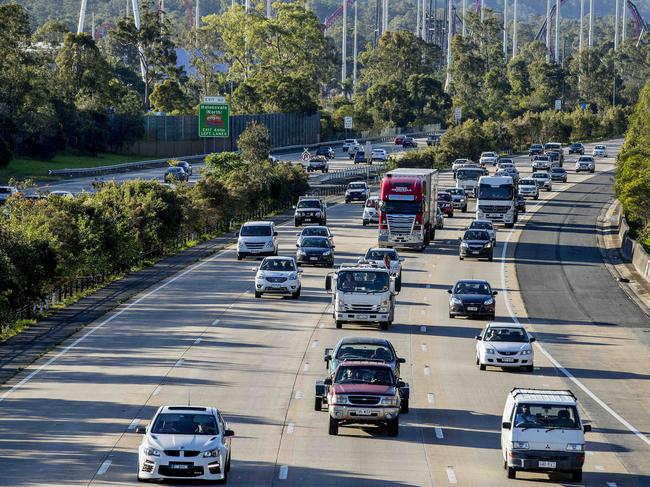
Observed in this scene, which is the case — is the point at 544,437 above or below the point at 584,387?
above

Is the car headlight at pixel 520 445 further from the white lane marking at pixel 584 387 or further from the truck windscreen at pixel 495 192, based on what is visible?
the truck windscreen at pixel 495 192

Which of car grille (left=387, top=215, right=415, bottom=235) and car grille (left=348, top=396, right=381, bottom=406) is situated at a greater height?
car grille (left=387, top=215, right=415, bottom=235)

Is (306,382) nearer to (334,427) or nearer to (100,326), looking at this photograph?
(334,427)

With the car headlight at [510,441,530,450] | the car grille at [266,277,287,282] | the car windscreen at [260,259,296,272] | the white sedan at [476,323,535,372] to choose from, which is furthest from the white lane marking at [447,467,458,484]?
the car windscreen at [260,259,296,272]

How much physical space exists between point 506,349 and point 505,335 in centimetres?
53

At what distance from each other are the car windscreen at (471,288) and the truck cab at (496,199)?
3501 cm

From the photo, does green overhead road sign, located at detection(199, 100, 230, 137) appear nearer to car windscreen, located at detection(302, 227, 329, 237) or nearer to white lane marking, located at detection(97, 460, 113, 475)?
car windscreen, located at detection(302, 227, 329, 237)

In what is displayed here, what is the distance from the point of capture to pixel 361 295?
48344mm

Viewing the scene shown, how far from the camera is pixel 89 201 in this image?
Answer: 220 feet

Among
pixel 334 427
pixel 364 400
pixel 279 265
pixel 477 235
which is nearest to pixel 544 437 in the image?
pixel 364 400

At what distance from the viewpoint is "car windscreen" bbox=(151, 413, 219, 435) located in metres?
25.3

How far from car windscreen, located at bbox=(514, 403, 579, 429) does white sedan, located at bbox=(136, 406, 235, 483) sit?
548cm

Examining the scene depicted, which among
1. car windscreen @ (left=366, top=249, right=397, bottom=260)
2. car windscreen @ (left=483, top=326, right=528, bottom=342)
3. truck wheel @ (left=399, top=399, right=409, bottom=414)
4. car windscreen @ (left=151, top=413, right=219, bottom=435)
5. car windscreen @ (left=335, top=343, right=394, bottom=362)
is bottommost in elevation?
truck wheel @ (left=399, top=399, right=409, bottom=414)

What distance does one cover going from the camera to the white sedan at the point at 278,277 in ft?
188
